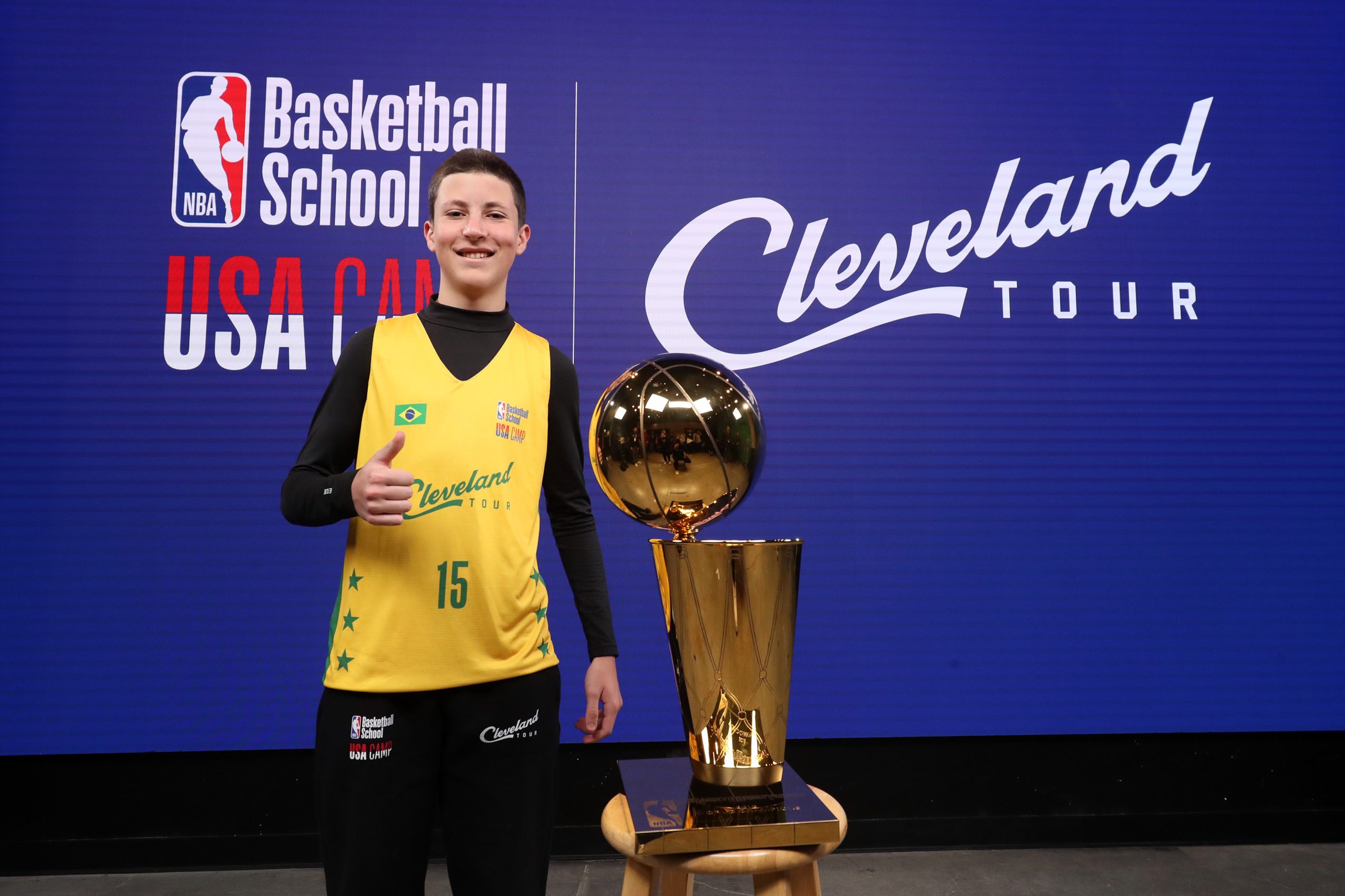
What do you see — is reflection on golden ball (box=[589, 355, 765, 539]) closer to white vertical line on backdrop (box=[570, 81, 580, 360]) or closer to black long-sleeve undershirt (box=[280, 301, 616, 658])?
black long-sleeve undershirt (box=[280, 301, 616, 658])

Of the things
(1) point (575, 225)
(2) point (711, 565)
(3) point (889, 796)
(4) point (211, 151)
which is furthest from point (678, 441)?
(4) point (211, 151)

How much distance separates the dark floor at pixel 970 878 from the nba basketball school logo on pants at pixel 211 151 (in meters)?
1.69

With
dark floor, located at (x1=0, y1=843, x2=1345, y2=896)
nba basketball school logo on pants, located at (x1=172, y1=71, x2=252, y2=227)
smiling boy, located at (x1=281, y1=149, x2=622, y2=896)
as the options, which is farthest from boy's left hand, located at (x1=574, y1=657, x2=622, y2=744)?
nba basketball school logo on pants, located at (x1=172, y1=71, x2=252, y2=227)

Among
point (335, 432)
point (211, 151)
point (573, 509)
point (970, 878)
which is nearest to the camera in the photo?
point (335, 432)

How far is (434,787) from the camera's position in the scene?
40.9 inches

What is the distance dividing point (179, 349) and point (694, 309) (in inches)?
54.3

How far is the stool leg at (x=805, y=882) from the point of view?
3.08 ft

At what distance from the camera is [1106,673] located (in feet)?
7.72

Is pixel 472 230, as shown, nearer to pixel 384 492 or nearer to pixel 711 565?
pixel 384 492

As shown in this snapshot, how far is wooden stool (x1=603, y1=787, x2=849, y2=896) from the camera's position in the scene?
87cm

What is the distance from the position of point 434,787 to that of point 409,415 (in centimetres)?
46

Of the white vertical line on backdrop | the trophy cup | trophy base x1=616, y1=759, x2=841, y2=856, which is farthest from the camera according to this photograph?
the white vertical line on backdrop

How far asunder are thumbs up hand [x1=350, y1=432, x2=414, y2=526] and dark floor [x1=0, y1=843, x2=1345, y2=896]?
1.49 metres

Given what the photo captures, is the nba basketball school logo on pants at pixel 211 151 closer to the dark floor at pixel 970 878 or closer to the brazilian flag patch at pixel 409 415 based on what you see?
the brazilian flag patch at pixel 409 415
